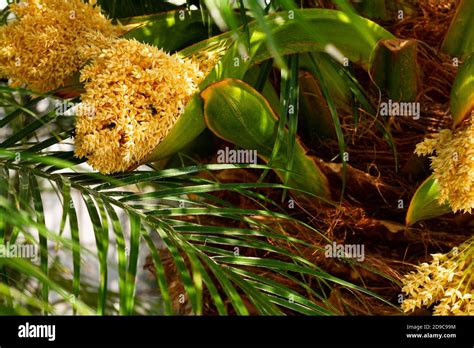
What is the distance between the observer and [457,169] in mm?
567

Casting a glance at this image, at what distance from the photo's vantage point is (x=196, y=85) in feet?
2.04

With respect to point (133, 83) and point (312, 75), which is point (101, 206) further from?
point (312, 75)

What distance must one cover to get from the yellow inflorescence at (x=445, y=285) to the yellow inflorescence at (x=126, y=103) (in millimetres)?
268

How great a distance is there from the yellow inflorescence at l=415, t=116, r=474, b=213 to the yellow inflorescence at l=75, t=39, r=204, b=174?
0.24 m

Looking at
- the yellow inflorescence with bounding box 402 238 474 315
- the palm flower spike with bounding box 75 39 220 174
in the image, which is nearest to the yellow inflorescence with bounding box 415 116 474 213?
the yellow inflorescence with bounding box 402 238 474 315

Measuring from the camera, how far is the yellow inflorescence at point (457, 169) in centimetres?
56

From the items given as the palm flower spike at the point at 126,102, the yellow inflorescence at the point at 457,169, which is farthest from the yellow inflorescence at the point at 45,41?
the yellow inflorescence at the point at 457,169

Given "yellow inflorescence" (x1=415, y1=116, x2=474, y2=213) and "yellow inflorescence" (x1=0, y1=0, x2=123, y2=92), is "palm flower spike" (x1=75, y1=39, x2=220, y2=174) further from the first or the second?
"yellow inflorescence" (x1=415, y1=116, x2=474, y2=213)

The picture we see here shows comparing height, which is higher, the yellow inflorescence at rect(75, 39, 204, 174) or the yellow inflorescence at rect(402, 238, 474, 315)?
the yellow inflorescence at rect(75, 39, 204, 174)

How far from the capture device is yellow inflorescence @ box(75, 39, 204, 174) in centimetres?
56

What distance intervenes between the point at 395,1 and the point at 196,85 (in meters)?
0.26

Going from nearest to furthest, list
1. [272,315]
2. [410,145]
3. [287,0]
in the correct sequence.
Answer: [287,0] < [272,315] < [410,145]

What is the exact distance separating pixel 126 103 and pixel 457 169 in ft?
0.95
